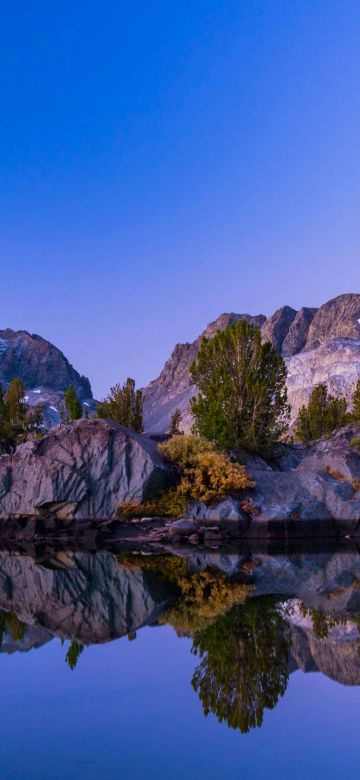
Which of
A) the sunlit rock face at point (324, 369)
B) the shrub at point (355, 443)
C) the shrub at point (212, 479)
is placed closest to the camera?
the shrub at point (212, 479)

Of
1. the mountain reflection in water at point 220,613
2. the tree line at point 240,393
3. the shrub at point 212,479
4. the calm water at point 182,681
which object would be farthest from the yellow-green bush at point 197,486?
the calm water at point 182,681

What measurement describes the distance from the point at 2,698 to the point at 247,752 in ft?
11.5

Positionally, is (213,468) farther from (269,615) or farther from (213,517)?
(269,615)

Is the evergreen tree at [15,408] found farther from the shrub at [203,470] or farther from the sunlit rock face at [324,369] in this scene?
the sunlit rock face at [324,369]

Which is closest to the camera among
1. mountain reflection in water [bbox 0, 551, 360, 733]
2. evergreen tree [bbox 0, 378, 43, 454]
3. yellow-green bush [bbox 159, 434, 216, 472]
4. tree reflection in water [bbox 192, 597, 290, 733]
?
tree reflection in water [bbox 192, 597, 290, 733]

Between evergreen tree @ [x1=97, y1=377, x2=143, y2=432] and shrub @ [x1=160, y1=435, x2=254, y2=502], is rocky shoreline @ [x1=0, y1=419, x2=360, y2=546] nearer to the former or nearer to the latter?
shrub @ [x1=160, y1=435, x2=254, y2=502]

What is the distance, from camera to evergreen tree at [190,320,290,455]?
42.3 meters

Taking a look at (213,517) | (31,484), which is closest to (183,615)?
(213,517)

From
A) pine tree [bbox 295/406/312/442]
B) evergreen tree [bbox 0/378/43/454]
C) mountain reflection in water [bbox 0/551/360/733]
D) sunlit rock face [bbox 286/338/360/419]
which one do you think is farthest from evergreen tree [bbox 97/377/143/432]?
sunlit rock face [bbox 286/338/360/419]

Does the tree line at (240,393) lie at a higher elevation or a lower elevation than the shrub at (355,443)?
higher

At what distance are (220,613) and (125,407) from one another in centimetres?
4583

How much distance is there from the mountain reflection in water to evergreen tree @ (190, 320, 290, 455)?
1905 cm

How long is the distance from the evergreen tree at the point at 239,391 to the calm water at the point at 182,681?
2518 cm

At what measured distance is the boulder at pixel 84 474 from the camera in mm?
35094
